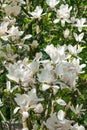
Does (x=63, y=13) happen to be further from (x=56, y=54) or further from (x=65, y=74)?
(x=65, y=74)

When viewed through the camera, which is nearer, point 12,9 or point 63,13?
point 12,9

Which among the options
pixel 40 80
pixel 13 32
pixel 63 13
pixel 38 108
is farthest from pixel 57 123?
pixel 63 13

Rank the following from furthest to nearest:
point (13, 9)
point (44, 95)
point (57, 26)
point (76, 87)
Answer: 1. point (57, 26)
2. point (13, 9)
3. point (44, 95)
4. point (76, 87)

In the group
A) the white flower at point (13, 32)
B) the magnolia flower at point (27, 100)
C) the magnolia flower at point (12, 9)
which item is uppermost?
the magnolia flower at point (12, 9)

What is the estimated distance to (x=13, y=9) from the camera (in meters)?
2.75

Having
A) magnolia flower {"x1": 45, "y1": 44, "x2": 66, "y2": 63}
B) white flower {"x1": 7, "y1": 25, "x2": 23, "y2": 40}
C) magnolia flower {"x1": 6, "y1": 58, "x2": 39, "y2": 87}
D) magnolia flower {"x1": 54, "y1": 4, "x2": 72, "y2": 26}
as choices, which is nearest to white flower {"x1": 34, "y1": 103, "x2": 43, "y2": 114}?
magnolia flower {"x1": 6, "y1": 58, "x2": 39, "y2": 87}

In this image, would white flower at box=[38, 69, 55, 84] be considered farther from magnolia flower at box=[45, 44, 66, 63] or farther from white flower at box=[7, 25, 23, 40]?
white flower at box=[7, 25, 23, 40]

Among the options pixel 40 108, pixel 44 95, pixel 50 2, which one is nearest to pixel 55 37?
pixel 50 2

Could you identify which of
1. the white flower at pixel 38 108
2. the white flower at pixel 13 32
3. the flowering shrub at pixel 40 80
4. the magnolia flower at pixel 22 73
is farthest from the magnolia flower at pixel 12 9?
the white flower at pixel 38 108

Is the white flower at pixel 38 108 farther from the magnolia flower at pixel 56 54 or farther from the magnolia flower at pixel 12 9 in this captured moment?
the magnolia flower at pixel 12 9

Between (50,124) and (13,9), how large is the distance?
98cm

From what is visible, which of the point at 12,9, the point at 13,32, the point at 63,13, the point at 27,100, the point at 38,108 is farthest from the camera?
the point at 63,13

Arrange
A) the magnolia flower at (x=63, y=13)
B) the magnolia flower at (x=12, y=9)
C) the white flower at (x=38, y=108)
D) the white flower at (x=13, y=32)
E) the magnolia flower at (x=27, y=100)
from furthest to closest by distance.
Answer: the magnolia flower at (x=63, y=13) < the magnolia flower at (x=12, y=9) < the white flower at (x=13, y=32) < the white flower at (x=38, y=108) < the magnolia flower at (x=27, y=100)

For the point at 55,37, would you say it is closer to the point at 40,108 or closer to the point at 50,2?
the point at 50,2
